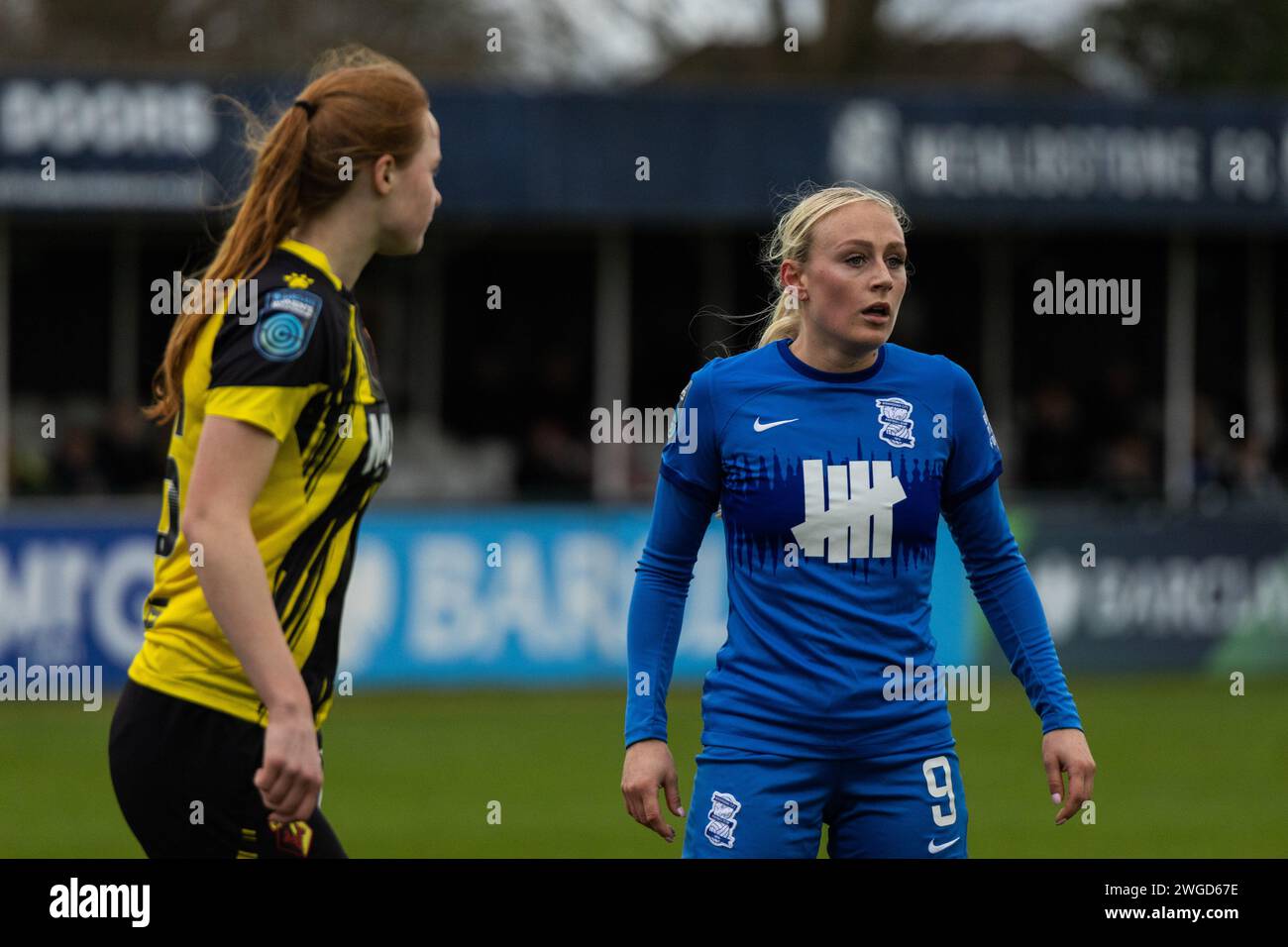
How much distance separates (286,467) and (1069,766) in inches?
66.7

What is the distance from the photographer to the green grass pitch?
843 cm

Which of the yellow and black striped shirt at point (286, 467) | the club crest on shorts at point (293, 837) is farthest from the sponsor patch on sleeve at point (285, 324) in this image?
the club crest on shorts at point (293, 837)

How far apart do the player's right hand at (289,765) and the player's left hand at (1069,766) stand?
59.6 inches

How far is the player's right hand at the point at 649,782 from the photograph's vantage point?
4.07 m

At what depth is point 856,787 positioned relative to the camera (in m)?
4.03

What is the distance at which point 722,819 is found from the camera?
4.03 meters

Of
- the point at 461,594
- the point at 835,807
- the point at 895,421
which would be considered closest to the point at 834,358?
the point at 895,421

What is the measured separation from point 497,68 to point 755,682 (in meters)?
24.0

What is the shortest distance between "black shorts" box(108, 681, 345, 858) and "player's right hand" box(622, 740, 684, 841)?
0.80 metres
